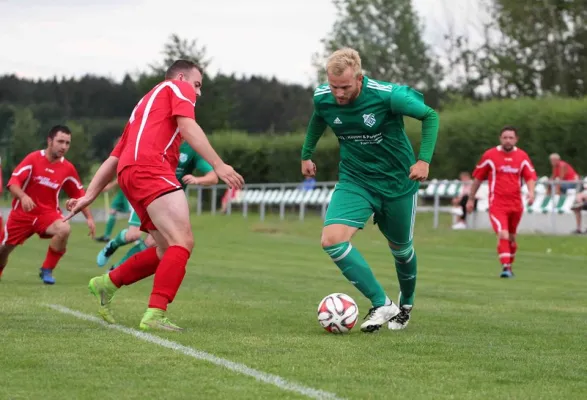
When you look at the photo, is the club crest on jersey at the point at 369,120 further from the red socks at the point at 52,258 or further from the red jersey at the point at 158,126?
the red socks at the point at 52,258

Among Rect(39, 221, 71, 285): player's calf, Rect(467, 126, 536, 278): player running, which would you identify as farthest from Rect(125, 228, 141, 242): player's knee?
Rect(467, 126, 536, 278): player running

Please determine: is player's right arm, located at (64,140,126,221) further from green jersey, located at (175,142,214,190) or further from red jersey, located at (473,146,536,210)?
red jersey, located at (473,146,536,210)

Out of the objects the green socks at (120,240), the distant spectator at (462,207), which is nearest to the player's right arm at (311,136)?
the green socks at (120,240)

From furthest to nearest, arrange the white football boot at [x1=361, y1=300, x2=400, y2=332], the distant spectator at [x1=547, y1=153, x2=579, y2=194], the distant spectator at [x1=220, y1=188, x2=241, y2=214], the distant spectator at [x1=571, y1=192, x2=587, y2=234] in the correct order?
1. the distant spectator at [x1=220, y1=188, x2=241, y2=214]
2. the distant spectator at [x1=547, y1=153, x2=579, y2=194]
3. the distant spectator at [x1=571, y1=192, x2=587, y2=234]
4. the white football boot at [x1=361, y1=300, x2=400, y2=332]

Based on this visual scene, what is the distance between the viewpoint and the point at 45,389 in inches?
236

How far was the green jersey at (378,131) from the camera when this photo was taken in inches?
351

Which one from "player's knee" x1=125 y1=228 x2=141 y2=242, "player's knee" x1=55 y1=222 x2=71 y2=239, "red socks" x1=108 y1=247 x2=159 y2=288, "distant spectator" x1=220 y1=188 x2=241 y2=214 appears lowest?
"distant spectator" x1=220 y1=188 x2=241 y2=214

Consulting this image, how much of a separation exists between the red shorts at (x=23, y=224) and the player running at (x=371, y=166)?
6.21 m

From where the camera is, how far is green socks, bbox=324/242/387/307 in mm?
8977

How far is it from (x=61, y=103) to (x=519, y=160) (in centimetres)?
9561

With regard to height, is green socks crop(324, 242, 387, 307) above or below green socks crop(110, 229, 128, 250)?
above

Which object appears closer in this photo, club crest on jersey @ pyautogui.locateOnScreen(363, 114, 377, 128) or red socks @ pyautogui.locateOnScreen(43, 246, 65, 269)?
club crest on jersey @ pyautogui.locateOnScreen(363, 114, 377, 128)

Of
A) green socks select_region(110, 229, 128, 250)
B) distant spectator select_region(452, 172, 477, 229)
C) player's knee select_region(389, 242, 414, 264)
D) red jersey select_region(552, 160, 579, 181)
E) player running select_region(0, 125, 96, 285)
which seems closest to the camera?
player's knee select_region(389, 242, 414, 264)

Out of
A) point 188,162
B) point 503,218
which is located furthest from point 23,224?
point 503,218
